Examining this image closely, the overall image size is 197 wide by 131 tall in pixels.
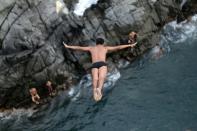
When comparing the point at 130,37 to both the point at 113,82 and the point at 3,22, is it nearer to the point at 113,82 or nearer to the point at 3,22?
the point at 113,82

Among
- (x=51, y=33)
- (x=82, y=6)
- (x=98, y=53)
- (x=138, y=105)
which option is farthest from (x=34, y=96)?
(x=82, y=6)

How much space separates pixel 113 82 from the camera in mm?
31547

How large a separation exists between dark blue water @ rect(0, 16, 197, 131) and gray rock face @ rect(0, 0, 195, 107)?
67.2 inches

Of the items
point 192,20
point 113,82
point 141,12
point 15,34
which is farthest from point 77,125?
point 192,20

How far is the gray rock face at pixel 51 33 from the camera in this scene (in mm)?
30922

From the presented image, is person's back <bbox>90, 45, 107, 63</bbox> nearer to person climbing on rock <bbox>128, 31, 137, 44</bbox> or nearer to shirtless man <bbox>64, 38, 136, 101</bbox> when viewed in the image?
shirtless man <bbox>64, 38, 136, 101</bbox>

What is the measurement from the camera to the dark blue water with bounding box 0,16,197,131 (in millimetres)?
27736

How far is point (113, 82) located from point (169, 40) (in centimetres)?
572

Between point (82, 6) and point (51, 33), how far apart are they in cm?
427

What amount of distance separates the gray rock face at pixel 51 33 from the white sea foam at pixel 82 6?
32.8 inches

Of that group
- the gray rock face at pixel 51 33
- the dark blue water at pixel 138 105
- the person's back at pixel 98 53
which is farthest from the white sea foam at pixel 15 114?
the person's back at pixel 98 53

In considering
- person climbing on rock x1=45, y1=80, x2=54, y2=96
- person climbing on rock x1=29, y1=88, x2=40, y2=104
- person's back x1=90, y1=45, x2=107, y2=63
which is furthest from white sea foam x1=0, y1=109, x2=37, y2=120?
person's back x1=90, y1=45, x2=107, y2=63

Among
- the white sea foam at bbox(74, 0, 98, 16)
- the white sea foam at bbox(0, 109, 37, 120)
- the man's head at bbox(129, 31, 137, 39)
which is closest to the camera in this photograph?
the white sea foam at bbox(0, 109, 37, 120)

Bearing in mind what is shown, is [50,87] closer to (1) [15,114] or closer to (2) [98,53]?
(1) [15,114]
